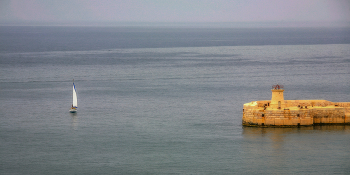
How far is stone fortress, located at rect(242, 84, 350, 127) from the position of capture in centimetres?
5200

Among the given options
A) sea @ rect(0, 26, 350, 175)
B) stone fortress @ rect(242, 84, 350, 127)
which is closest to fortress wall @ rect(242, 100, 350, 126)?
stone fortress @ rect(242, 84, 350, 127)

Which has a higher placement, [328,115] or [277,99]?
[277,99]

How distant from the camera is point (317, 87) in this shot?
271ft

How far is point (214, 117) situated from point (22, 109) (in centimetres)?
2519

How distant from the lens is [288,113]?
52.1m

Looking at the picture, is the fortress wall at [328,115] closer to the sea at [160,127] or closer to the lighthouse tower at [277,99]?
the sea at [160,127]

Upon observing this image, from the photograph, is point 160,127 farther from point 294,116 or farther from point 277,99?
point 294,116

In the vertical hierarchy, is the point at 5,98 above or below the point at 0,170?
above

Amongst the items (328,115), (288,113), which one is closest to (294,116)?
(288,113)

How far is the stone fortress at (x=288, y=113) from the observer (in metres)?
52.0

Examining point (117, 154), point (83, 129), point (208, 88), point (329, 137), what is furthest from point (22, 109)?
point (329, 137)

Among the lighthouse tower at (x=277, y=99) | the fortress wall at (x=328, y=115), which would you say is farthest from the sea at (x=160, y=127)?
the lighthouse tower at (x=277, y=99)

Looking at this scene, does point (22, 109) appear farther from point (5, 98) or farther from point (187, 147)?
point (187, 147)

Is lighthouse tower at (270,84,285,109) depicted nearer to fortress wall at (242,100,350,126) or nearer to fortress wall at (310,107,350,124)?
fortress wall at (242,100,350,126)
